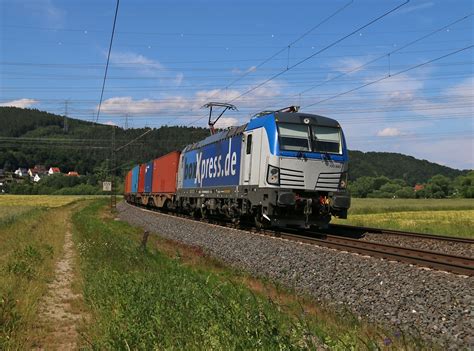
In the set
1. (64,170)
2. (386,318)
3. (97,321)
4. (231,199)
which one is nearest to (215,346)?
(97,321)

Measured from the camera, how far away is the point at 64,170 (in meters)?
112

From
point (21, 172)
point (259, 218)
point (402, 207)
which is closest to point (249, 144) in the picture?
point (259, 218)

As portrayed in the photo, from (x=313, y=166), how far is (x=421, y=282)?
27.1 feet

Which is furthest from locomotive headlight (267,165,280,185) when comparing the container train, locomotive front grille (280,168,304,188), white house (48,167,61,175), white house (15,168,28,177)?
white house (15,168,28,177)

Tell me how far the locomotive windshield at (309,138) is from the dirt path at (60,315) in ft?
25.2

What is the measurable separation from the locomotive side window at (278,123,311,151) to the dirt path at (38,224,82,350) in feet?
24.8

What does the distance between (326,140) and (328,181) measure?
1415 millimetres

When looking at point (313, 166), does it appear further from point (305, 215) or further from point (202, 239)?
point (202, 239)

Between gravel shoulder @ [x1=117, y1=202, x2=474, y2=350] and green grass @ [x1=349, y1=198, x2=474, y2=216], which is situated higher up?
green grass @ [x1=349, y1=198, x2=474, y2=216]

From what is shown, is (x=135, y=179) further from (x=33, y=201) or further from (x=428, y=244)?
(x=428, y=244)

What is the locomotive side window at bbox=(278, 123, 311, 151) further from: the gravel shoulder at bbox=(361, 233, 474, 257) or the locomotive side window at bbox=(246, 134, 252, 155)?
the gravel shoulder at bbox=(361, 233, 474, 257)

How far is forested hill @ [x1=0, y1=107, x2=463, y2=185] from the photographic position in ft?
200

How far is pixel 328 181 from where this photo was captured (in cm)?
1658

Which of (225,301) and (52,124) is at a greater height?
(52,124)
